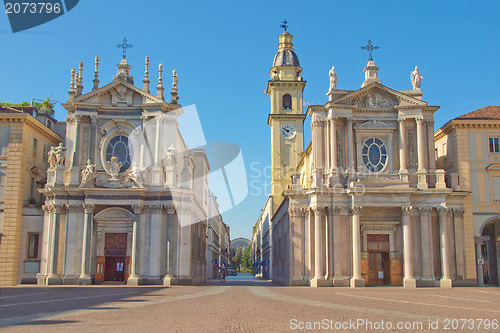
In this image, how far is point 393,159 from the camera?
47219 millimetres

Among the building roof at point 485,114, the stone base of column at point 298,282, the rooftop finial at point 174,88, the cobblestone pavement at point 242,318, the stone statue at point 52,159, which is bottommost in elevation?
the stone base of column at point 298,282

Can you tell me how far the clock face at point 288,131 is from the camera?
236 feet

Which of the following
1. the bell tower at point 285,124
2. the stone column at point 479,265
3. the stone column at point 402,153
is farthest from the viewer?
the bell tower at point 285,124

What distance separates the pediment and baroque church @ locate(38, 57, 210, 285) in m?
0.09

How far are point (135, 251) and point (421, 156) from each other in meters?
26.1

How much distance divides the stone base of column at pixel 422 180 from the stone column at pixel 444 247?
225 centimetres

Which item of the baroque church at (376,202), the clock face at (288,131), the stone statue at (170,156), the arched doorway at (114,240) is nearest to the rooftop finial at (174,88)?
the stone statue at (170,156)

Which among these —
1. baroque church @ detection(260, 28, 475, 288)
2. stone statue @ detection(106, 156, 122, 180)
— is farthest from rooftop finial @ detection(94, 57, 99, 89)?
baroque church @ detection(260, 28, 475, 288)

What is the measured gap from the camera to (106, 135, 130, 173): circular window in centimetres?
4722

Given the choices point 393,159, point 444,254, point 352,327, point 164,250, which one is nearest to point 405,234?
point 444,254

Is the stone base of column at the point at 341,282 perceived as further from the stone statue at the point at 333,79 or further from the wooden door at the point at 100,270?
the wooden door at the point at 100,270

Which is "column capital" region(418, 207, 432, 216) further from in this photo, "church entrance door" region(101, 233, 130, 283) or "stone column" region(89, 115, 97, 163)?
"stone column" region(89, 115, 97, 163)

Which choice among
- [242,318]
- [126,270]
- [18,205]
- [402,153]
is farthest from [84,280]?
[402,153]

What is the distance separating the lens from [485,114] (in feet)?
160
